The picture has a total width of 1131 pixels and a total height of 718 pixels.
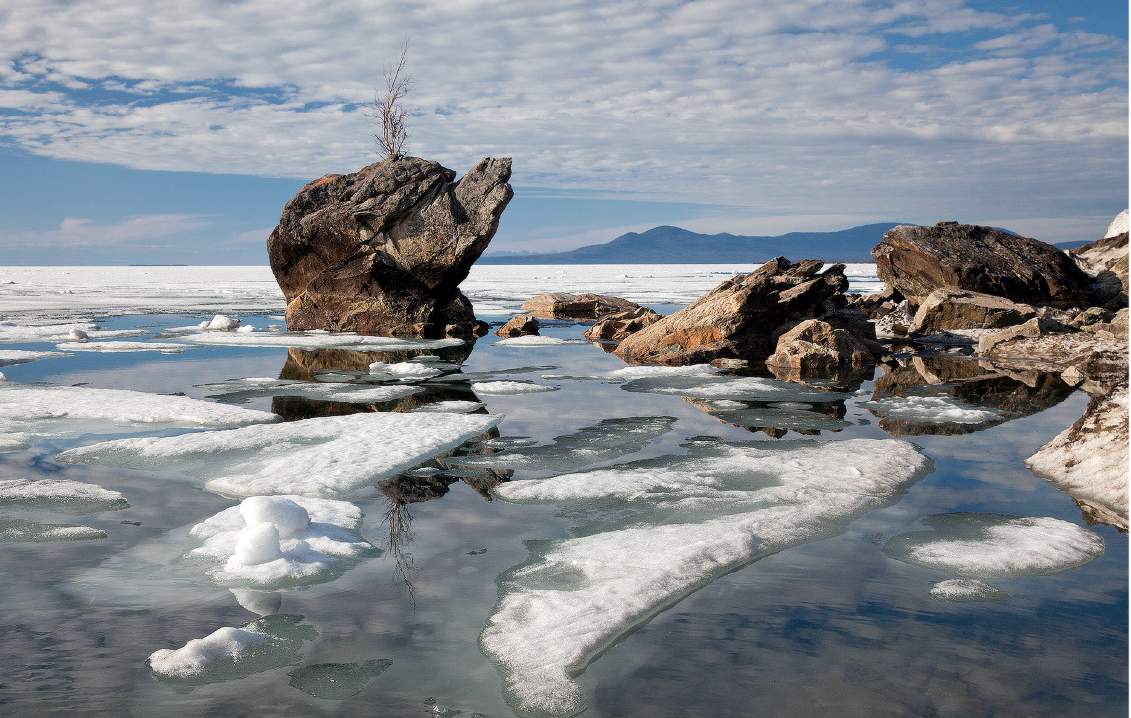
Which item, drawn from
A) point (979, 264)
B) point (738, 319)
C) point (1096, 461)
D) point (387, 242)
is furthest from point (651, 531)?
point (979, 264)

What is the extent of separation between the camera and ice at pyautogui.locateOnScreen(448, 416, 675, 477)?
7.50 metres

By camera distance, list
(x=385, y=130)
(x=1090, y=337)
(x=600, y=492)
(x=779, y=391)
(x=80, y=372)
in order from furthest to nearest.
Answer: (x=385, y=130) < (x=1090, y=337) < (x=80, y=372) < (x=779, y=391) < (x=600, y=492)

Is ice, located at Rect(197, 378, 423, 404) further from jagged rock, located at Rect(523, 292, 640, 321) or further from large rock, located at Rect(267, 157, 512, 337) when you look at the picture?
jagged rock, located at Rect(523, 292, 640, 321)

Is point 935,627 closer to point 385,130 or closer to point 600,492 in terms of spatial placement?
point 600,492

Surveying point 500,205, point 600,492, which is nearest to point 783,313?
point 500,205

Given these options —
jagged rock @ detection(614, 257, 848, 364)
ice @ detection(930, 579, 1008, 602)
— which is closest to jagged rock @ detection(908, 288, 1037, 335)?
jagged rock @ detection(614, 257, 848, 364)

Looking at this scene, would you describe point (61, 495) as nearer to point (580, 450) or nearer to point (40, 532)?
point (40, 532)

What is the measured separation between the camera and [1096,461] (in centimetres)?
691

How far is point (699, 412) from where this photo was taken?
10.4 m

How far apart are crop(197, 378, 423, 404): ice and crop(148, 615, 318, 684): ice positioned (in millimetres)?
6823

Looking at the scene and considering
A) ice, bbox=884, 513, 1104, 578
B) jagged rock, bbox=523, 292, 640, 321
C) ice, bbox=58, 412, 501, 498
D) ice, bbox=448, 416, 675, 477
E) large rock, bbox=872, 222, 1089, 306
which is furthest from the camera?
jagged rock, bbox=523, 292, 640, 321

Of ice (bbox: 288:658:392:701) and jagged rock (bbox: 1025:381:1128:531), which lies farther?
jagged rock (bbox: 1025:381:1128:531)

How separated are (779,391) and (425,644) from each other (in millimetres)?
8883

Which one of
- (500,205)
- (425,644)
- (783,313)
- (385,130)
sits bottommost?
(425,644)
